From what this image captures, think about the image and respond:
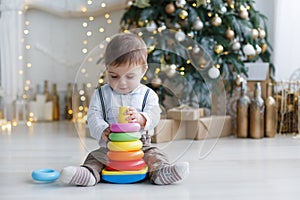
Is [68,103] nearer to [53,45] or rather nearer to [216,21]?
[53,45]

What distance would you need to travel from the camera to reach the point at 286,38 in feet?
9.36

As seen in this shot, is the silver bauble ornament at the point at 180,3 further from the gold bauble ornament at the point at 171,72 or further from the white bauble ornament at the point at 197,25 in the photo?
the gold bauble ornament at the point at 171,72

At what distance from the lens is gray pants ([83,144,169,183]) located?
1.58m

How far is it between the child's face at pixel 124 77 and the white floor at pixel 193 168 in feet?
0.84

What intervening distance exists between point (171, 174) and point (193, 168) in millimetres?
283

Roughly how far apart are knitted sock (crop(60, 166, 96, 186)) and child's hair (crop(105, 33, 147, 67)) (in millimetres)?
333

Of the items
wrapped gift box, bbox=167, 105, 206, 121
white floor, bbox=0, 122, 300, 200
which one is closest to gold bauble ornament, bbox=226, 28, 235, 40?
white floor, bbox=0, 122, 300, 200

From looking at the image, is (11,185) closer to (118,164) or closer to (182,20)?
(118,164)

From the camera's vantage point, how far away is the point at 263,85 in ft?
8.61

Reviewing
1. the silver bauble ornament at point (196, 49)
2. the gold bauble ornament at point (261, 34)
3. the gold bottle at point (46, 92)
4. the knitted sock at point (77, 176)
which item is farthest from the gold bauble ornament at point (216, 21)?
the gold bottle at point (46, 92)

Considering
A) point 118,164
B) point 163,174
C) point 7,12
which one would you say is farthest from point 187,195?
point 7,12

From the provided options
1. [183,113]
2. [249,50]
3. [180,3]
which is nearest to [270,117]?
[249,50]

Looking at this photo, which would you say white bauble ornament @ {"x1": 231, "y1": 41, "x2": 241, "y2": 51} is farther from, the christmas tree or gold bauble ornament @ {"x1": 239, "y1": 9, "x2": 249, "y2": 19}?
gold bauble ornament @ {"x1": 239, "y1": 9, "x2": 249, "y2": 19}

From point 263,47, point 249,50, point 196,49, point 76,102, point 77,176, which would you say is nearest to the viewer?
point 77,176
